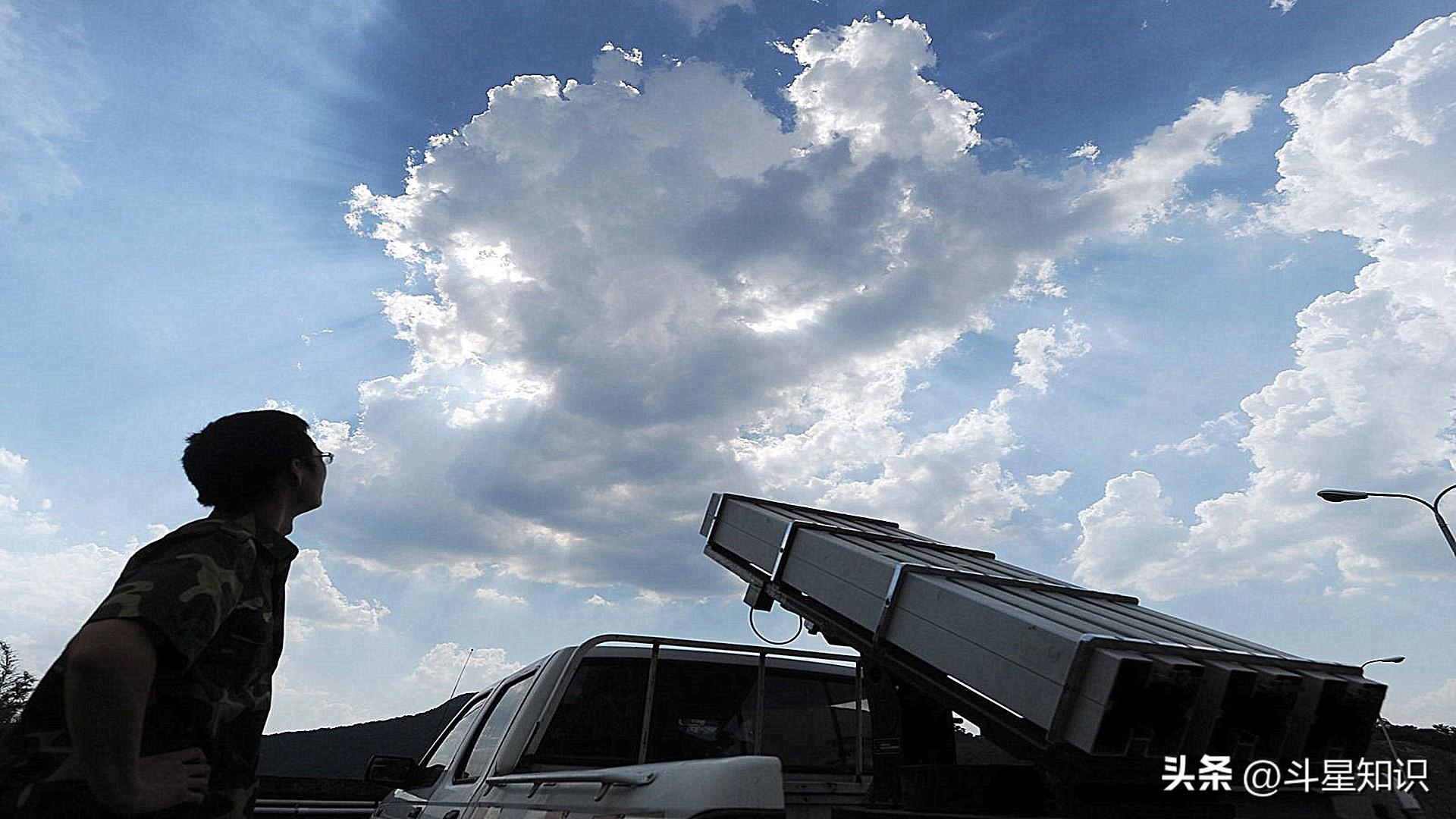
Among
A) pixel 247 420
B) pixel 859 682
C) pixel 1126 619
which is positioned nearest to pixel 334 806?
pixel 859 682

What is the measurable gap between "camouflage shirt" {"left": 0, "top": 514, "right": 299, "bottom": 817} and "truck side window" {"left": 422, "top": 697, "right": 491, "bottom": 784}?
211 cm

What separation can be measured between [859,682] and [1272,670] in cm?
212

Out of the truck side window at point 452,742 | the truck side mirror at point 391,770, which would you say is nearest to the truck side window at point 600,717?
the truck side window at point 452,742

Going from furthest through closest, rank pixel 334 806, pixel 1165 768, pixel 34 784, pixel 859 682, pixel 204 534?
pixel 334 806
pixel 859 682
pixel 1165 768
pixel 204 534
pixel 34 784

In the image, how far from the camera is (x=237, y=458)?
9.14 feet

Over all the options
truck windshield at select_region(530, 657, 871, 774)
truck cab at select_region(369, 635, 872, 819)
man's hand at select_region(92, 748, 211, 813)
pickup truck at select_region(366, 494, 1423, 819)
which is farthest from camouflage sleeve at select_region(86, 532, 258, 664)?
truck windshield at select_region(530, 657, 871, 774)

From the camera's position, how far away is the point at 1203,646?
283cm

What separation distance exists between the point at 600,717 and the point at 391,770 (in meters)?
1.38

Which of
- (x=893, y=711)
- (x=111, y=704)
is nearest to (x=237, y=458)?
(x=111, y=704)

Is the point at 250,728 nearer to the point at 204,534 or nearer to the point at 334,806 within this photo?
the point at 204,534

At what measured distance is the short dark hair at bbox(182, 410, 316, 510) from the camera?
276 cm

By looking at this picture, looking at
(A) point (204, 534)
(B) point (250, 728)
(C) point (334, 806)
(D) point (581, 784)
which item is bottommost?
(C) point (334, 806)

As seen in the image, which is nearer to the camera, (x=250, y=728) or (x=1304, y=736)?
(x=250, y=728)

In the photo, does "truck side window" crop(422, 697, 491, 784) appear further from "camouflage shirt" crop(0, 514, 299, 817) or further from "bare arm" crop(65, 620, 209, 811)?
"bare arm" crop(65, 620, 209, 811)
